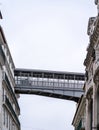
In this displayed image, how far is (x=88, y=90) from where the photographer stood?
6644 cm

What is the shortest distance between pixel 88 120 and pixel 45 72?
44842mm

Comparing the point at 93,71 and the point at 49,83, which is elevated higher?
the point at 93,71

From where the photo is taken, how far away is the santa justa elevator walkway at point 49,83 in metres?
112

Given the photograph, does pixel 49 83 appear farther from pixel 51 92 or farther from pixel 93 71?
pixel 93 71

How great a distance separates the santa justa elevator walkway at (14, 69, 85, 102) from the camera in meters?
112

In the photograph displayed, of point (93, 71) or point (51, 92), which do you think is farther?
point (51, 92)

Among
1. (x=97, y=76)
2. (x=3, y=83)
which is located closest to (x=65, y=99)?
(x=3, y=83)

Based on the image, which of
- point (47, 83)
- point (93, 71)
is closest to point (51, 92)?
point (47, 83)

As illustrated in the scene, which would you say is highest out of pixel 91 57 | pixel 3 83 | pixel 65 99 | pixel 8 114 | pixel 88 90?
pixel 91 57

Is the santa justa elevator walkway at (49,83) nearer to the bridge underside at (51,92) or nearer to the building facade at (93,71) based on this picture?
the bridge underside at (51,92)

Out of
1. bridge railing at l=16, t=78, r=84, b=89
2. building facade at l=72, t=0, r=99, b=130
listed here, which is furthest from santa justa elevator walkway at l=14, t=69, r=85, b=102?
building facade at l=72, t=0, r=99, b=130

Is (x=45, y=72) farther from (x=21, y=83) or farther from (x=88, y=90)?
(x=88, y=90)

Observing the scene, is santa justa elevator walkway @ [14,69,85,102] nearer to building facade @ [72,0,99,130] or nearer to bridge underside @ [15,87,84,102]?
bridge underside @ [15,87,84,102]

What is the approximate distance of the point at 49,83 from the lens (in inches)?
4478
